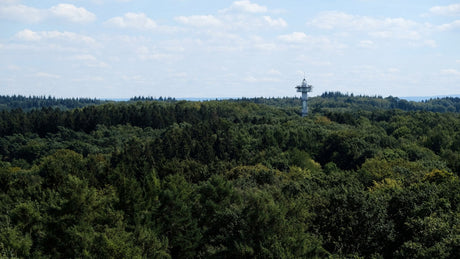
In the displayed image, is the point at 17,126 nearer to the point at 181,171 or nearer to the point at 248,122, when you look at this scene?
the point at 248,122

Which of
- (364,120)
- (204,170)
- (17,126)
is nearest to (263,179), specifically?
(204,170)

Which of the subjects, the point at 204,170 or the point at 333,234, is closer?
the point at 333,234

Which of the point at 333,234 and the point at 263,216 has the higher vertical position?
the point at 263,216

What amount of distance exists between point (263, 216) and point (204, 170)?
139 feet

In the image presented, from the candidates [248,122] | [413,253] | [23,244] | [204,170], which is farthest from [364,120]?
[23,244]

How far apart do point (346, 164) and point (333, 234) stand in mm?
58713

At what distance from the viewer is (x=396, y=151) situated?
90500mm

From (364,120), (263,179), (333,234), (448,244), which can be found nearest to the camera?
(448,244)

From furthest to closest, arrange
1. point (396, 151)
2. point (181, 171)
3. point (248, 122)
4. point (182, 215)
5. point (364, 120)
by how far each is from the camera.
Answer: point (364, 120) → point (248, 122) → point (396, 151) → point (181, 171) → point (182, 215)

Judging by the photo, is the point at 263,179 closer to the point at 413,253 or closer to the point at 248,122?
the point at 413,253

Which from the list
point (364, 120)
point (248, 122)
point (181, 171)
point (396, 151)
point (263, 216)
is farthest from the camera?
point (364, 120)

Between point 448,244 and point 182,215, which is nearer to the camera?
point 448,244

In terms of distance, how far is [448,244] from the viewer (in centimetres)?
3052

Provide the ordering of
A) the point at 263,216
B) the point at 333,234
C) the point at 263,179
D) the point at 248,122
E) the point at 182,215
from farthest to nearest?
the point at 248,122 → the point at 263,179 → the point at 182,215 → the point at 333,234 → the point at 263,216
